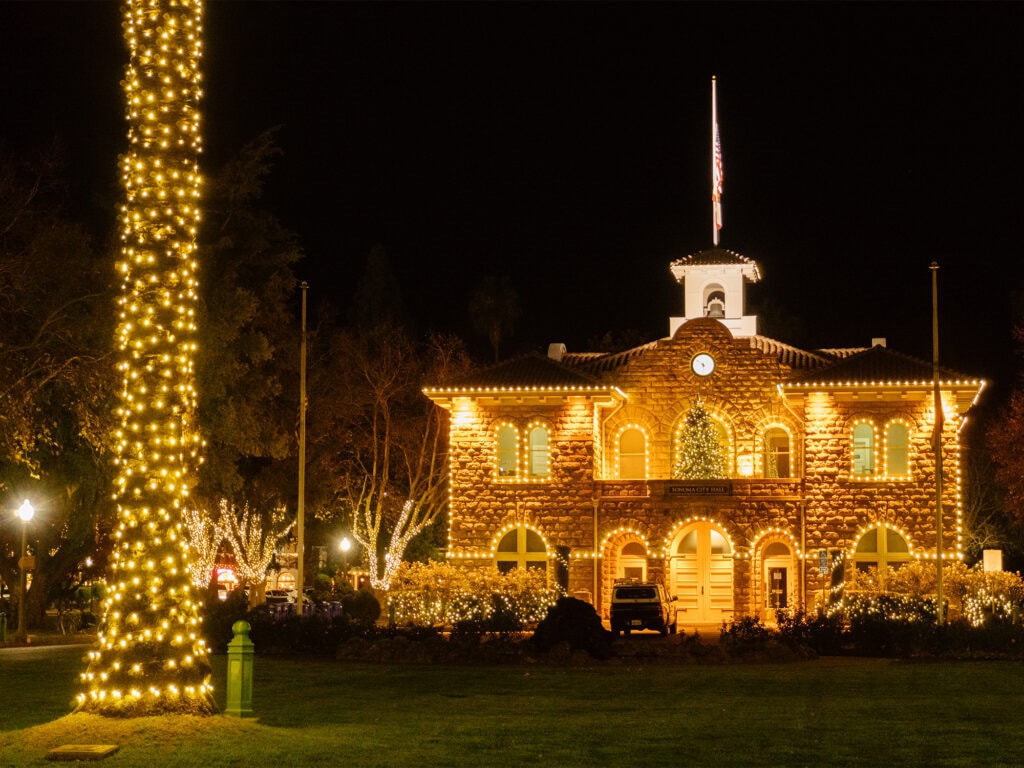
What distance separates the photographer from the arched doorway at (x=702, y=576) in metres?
45.8

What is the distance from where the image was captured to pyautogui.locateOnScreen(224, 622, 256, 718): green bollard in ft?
56.6

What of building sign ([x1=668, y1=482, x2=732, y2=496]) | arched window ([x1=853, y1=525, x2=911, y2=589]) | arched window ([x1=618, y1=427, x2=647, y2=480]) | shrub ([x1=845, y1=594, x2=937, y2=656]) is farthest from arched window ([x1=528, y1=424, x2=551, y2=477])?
shrub ([x1=845, y1=594, x2=937, y2=656])

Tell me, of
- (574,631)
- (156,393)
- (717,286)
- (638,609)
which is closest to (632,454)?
(717,286)

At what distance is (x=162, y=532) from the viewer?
16.0 metres

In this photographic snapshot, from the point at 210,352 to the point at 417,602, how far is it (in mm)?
9235

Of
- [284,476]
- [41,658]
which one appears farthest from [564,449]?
[41,658]

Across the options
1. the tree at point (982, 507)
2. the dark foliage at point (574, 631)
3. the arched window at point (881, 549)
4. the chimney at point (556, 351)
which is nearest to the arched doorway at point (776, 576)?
the arched window at point (881, 549)

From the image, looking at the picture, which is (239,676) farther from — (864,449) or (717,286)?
(717,286)

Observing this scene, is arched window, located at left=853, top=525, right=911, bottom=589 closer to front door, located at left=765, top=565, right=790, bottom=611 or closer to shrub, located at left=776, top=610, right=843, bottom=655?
front door, located at left=765, top=565, right=790, bottom=611

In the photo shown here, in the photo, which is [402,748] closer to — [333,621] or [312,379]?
[333,621]

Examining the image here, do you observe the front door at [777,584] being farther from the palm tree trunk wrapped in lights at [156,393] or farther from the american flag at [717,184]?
the palm tree trunk wrapped in lights at [156,393]

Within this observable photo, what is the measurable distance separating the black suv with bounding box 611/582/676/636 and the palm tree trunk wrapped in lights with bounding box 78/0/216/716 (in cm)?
2152

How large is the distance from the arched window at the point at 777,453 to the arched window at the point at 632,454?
386 cm

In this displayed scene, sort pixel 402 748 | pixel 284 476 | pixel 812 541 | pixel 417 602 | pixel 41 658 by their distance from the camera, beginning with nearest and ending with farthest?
pixel 402 748
pixel 41 658
pixel 417 602
pixel 812 541
pixel 284 476
